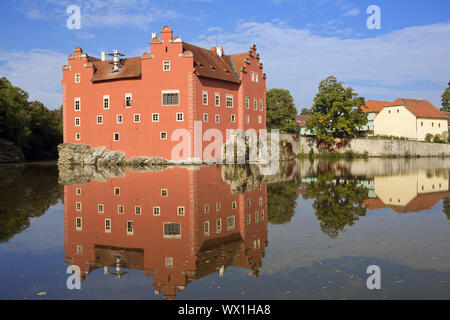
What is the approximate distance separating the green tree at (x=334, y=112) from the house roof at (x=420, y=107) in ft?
65.5

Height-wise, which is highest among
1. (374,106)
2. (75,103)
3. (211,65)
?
(374,106)

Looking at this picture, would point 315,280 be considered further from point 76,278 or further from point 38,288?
point 38,288

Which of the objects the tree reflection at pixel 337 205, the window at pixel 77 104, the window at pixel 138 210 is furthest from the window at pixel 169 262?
the window at pixel 77 104

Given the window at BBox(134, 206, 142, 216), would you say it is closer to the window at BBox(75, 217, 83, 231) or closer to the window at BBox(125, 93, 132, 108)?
the window at BBox(75, 217, 83, 231)

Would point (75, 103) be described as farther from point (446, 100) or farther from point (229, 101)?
point (446, 100)

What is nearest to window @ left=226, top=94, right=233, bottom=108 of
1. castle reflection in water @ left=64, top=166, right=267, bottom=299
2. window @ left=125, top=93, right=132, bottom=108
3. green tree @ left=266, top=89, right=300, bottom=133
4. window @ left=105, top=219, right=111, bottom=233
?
Answer: window @ left=125, top=93, right=132, bottom=108

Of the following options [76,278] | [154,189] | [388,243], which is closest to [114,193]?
[154,189]

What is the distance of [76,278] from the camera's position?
7.26 meters

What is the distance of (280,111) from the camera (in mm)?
76562

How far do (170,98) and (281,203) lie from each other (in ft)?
95.2

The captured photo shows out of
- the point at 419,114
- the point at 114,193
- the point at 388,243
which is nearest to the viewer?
the point at 388,243

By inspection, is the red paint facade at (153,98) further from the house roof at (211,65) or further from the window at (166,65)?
the window at (166,65)

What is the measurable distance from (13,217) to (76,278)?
7.65 metres

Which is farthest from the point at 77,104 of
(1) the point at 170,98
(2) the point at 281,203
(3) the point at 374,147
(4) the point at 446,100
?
(4) the point at 446,100
